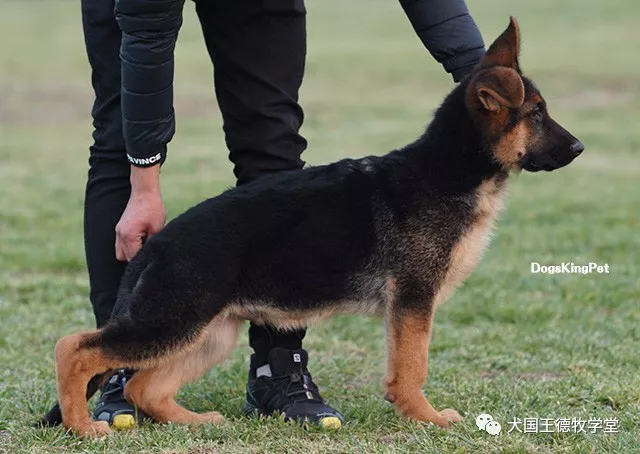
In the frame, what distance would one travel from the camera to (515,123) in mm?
4617

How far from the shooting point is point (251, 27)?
4.92 metres

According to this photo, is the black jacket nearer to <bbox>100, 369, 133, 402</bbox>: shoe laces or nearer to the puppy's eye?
<bbox>100, 369, 133, 402</bbox>: shoe laces

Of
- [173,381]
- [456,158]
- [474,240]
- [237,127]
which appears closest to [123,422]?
[173,381]

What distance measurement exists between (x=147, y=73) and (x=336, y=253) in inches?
40.2

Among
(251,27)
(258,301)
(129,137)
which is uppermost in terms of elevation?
(251,27)

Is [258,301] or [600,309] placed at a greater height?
[258,301]

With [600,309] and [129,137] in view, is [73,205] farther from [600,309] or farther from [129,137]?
[129,137]

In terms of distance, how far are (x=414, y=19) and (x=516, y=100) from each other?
648mm

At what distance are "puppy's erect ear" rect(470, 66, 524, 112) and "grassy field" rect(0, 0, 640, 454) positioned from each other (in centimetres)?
128

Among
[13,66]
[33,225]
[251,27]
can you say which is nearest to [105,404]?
[251,27]

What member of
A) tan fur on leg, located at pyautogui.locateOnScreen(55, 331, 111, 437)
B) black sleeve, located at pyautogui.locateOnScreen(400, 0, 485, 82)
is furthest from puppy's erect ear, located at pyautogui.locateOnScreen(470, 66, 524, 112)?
tan fur on leg, located at pyautogui.locateOnScreen(55, 331, 111, 437)

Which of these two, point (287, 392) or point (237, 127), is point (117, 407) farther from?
point (237, 127)

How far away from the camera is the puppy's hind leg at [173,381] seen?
471 centimetres

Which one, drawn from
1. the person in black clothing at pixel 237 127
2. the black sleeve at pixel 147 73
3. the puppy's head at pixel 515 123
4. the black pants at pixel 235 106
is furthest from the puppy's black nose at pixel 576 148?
the black sleeve at pixel 147 73
